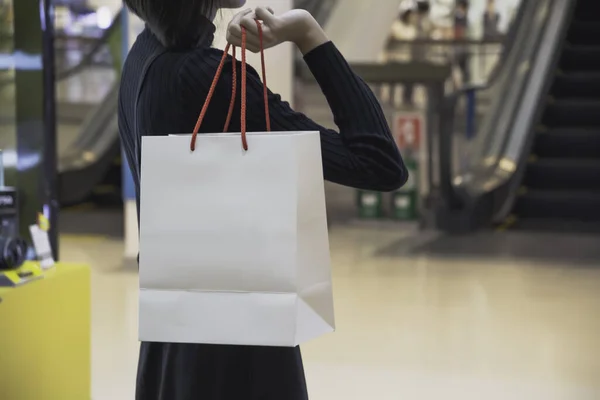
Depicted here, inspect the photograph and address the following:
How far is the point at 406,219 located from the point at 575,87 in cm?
222

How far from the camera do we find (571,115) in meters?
9.59

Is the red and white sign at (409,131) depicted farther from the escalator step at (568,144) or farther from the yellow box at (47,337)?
the yellow box at (47,337)

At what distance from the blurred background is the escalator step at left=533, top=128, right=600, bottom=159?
15 millimetres

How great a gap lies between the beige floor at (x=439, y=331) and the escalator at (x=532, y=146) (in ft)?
4.14

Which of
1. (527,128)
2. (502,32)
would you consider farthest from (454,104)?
(502,32)

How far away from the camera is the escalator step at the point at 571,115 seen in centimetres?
955

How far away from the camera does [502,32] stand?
15.9m

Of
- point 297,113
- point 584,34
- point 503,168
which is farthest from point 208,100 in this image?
point 584,34

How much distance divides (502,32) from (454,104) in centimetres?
804

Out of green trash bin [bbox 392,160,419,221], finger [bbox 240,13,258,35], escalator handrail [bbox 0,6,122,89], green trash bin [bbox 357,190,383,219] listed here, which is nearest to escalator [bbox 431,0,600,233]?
green trash bin [bbox 392,160,419,221]

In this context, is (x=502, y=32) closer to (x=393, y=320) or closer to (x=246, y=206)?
(x=393, y=320)

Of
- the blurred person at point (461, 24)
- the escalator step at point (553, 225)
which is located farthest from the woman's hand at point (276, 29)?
the blurred person at point (461, 24)

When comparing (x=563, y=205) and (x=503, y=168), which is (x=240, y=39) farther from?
(x=563, y=205)

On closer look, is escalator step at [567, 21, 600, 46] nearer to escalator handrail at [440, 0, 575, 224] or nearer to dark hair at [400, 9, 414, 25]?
escalator handrail at [440, 0, 575, 224]
